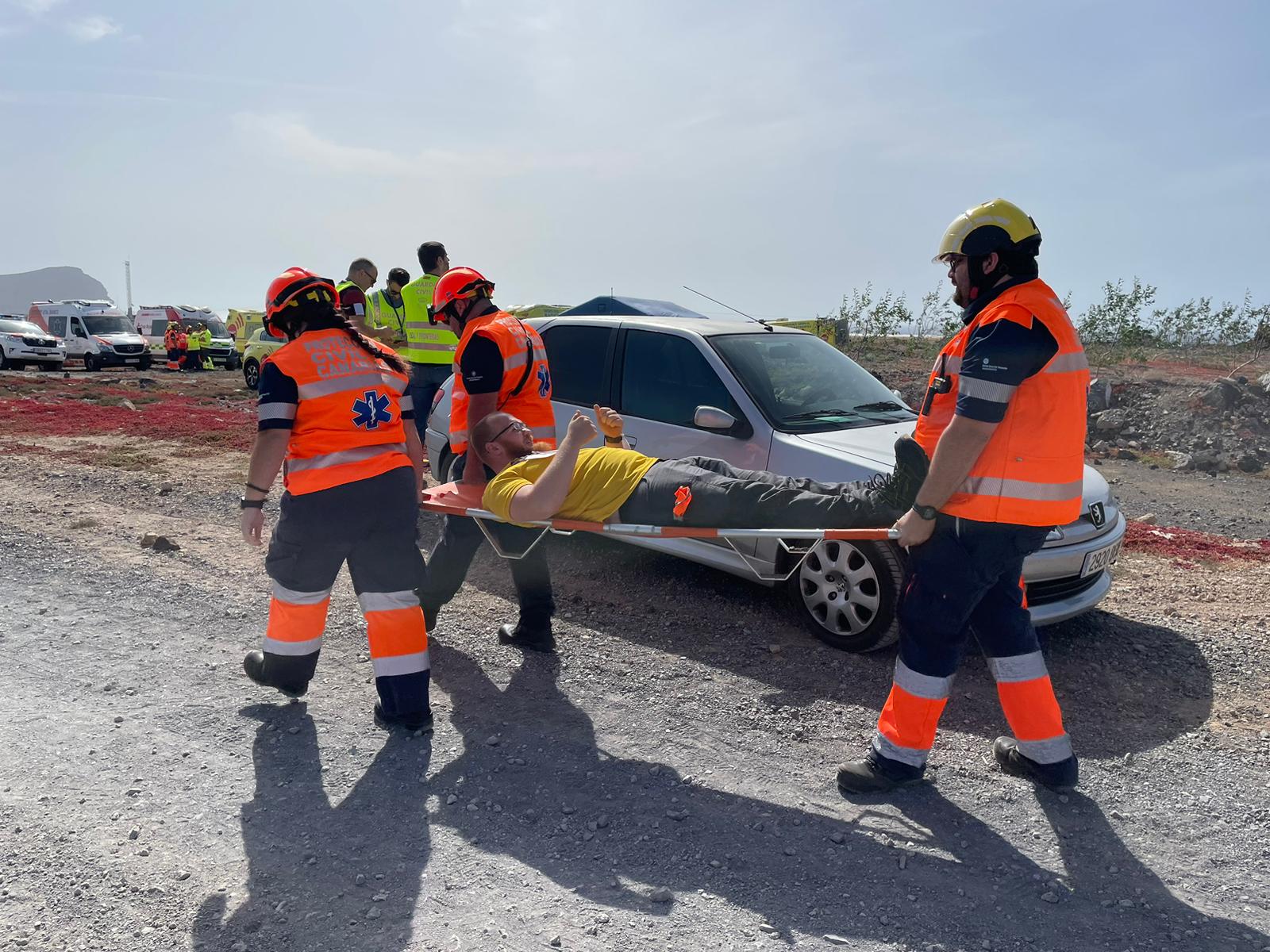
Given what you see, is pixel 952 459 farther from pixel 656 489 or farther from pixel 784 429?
pixel 784 429

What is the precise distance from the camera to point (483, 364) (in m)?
4.52

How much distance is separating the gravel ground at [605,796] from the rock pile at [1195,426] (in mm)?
7937

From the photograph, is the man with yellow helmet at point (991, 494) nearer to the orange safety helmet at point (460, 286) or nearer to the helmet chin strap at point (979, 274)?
the helmet chin strap at point (979, 274)

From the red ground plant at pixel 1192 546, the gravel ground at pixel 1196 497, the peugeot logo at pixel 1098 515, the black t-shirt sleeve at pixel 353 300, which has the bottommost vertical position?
the gravel ground at pixel 1196 497

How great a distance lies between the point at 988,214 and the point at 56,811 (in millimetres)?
3729

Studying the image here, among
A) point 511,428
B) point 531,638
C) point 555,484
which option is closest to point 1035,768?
point 555,484

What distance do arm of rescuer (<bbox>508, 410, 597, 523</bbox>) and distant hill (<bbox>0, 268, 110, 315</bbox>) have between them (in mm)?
189540

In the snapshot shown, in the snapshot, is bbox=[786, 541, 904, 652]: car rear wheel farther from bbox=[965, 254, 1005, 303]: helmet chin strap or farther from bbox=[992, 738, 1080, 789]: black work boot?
bbox=[965, 254, 1005, 303]: helmet chin strap

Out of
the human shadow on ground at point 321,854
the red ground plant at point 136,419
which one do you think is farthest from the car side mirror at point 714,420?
the red ground plant at point 136,419

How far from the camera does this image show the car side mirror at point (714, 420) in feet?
16.8

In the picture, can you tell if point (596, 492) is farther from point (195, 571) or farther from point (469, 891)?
point (195, 571)

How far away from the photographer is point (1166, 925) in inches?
104

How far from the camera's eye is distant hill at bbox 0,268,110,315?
172 metres

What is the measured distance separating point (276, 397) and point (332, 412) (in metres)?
0.21
